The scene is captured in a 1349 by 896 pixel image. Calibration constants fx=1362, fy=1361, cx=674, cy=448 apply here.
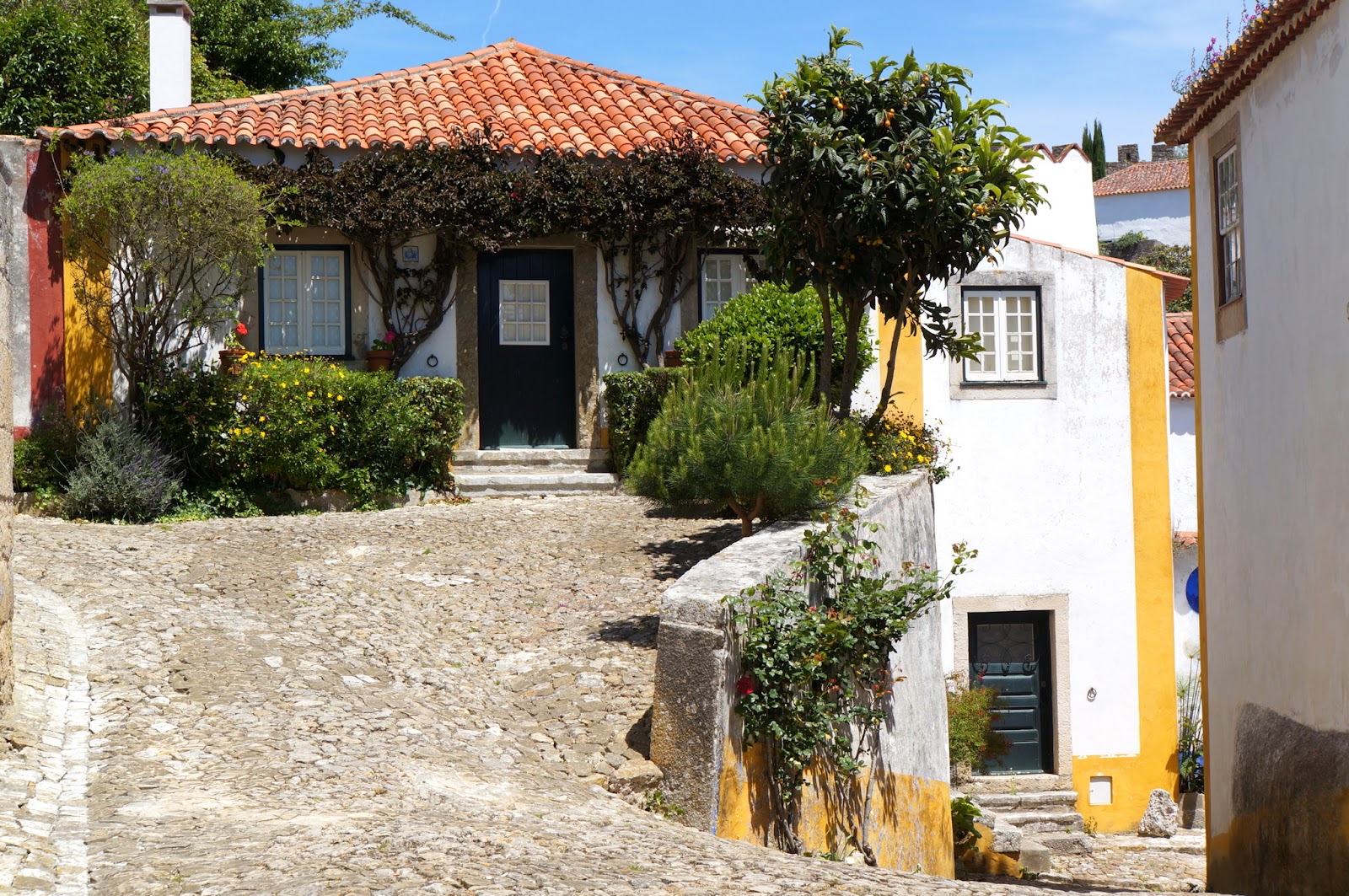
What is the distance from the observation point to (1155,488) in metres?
15.4

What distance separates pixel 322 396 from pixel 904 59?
6300 millimetres

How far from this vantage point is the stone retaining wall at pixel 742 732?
20.5 ft

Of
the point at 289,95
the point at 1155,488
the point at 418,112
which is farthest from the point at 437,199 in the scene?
the point at 1155,488

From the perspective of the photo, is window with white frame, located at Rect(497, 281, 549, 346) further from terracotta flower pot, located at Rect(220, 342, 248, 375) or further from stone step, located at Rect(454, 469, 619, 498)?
terracotta flower pot, located at Rect(220, 342, 248, 375)

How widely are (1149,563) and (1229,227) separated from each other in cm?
562

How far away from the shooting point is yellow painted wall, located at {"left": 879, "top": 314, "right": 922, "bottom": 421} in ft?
48.9

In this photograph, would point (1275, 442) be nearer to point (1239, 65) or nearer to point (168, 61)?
point (1239, 65)

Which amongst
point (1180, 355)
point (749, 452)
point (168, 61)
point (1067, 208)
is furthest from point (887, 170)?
point (1180, 355)

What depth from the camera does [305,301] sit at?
1448cm

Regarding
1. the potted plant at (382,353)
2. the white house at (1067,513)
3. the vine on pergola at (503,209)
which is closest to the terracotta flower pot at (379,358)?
the potted plant at (382,353)

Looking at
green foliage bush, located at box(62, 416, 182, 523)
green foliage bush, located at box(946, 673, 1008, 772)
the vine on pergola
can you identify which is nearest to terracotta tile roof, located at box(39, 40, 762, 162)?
the vine on pergola

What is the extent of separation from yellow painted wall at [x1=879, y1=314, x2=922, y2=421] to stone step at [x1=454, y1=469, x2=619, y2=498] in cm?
329

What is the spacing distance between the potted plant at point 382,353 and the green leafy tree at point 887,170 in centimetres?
559

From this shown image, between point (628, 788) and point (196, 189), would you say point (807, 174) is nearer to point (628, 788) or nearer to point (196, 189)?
point (628, 788)
